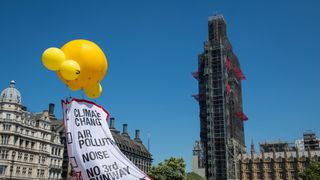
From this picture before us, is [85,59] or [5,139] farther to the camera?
[5,139]

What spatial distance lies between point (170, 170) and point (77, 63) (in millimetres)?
55555

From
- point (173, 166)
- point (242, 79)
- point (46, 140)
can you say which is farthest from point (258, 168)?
point (46, 140)

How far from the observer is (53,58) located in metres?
14.6

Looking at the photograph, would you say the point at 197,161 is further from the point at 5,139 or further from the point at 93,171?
the point at 93,171

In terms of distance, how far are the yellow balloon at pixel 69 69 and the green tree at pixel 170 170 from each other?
5549cm

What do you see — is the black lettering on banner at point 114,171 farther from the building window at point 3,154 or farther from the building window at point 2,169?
the building window at point 2,169

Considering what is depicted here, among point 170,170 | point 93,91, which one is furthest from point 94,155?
point 170,170

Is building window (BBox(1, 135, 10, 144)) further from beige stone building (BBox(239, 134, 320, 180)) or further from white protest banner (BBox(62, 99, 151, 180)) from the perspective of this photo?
beige stone building (BBox(239, 134, 320, 180))

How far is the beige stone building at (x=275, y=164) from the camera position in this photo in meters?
117

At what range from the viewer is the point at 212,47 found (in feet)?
411

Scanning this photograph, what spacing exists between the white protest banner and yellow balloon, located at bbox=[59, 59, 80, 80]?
104cm

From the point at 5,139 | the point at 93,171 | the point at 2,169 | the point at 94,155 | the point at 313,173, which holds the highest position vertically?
the point at 5,139

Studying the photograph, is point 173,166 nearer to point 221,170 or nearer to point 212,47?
point 221,170

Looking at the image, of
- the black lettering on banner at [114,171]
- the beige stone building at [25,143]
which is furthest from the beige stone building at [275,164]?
the black lettering on banner at [114,171]
